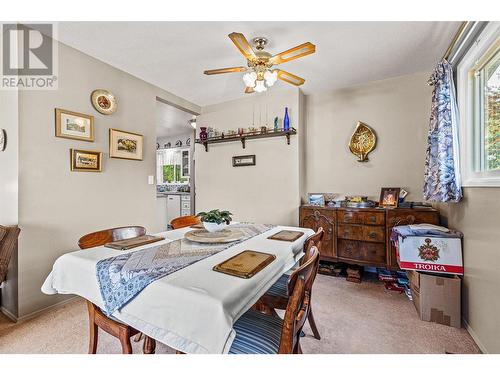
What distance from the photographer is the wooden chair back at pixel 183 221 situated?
2120 mm

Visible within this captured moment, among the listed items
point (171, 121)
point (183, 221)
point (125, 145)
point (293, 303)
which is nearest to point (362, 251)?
point (183, 221)

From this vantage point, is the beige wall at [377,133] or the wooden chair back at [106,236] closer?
the wooden chair back at [106,236]

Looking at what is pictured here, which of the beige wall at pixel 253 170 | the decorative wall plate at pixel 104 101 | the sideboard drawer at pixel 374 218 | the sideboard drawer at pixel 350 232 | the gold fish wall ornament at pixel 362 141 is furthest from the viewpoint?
the beige wall at pixel 253 170

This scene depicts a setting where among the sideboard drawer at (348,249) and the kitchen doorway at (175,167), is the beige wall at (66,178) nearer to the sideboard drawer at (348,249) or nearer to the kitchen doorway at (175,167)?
the kitchen doorway at (175,167)

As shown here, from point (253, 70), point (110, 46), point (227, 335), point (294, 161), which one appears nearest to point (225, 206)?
point (294, 161)

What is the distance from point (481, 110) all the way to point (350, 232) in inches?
61.8

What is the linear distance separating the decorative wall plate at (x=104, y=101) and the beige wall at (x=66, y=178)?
0.15ft

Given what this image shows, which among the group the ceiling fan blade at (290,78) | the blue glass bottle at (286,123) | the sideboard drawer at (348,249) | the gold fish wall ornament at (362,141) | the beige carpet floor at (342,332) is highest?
the ceiling fan blade at (290,78)

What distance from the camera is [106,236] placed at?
1.55 meters

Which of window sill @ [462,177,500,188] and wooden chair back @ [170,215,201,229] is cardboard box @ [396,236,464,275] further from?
wooden chair back @ [170,215,201,229]

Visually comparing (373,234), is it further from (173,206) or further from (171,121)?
(173,206)

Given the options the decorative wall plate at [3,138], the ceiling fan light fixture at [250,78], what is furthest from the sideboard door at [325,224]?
the decorative wall plate at [3,138]

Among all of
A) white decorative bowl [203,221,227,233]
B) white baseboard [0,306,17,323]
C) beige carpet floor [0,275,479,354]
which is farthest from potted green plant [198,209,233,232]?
white baseboard [0,306,17,323]
